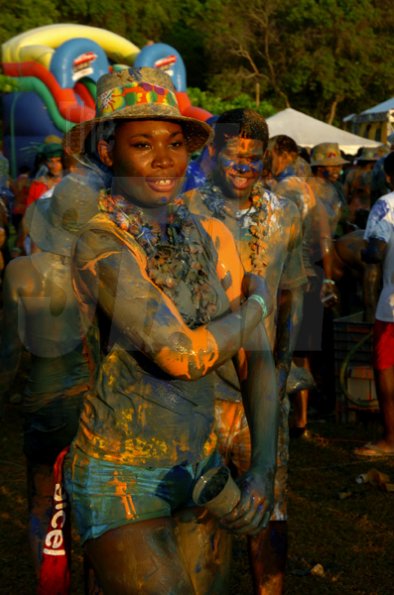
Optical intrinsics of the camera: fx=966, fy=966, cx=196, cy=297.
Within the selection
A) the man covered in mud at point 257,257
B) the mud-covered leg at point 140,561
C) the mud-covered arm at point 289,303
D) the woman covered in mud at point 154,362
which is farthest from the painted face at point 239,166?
the mud-covered leg at point 140,561

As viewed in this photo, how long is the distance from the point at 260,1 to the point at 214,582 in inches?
1981

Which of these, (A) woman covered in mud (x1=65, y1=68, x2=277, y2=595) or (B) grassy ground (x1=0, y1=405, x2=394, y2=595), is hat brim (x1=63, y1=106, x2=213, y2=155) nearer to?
(A) woman covered in mud (x1=65, y1=68, x2=277, y2=595)

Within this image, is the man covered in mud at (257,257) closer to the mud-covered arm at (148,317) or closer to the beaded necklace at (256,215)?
the beaded necklace at (256,215)

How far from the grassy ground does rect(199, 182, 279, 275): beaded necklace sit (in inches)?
67.2

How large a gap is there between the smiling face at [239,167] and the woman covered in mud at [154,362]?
1.67 metres

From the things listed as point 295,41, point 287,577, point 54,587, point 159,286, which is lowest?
point 287,577

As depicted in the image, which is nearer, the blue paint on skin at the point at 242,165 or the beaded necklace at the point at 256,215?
the beaded necklace at the point at 256,215

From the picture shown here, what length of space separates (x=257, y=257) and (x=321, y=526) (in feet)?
6.71

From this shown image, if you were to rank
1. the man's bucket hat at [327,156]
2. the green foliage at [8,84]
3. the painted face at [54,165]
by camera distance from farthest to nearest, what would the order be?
1. the green foliage at [8,84]
2. the painted face at [54,165]
3. the man's bucket hat at [327,156]

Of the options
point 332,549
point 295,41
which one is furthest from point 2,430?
point 295,41

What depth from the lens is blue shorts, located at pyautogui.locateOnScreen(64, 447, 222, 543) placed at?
266cm

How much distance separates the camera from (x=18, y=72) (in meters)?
26.8

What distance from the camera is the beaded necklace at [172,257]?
9.09 feet

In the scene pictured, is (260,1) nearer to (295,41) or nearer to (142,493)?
(295,41)
